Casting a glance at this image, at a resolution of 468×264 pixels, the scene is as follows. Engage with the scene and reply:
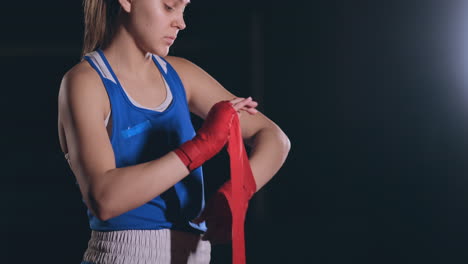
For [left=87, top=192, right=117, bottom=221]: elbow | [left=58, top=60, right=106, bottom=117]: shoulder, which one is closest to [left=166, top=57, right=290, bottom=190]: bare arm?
[left=58, top=60, right=106, bottom=117]: shoulder

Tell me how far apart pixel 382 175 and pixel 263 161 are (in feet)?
6.01

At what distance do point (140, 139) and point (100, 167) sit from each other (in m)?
0.14

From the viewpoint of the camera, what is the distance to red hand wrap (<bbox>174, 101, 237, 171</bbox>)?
0.91 metres

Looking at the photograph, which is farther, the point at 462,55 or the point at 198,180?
the point at 462,55

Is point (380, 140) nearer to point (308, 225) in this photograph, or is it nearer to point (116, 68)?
point (308, 225)

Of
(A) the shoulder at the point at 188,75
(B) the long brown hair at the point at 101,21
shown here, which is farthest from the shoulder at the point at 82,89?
(A) the shoulder at the point at 188,75

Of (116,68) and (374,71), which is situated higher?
(116,68)

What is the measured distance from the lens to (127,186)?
2.85ft

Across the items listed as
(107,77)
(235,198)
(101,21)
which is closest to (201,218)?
(235,198)

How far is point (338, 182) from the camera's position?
113 inches

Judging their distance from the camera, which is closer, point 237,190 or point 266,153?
point 237,190

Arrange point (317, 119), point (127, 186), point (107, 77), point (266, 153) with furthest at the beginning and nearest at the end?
point (317, 119), point (266, 153), point (107, 77), point (127, 186)

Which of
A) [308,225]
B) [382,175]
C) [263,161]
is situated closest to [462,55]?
[382,175]

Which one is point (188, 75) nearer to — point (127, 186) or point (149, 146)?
point (149, 146)
